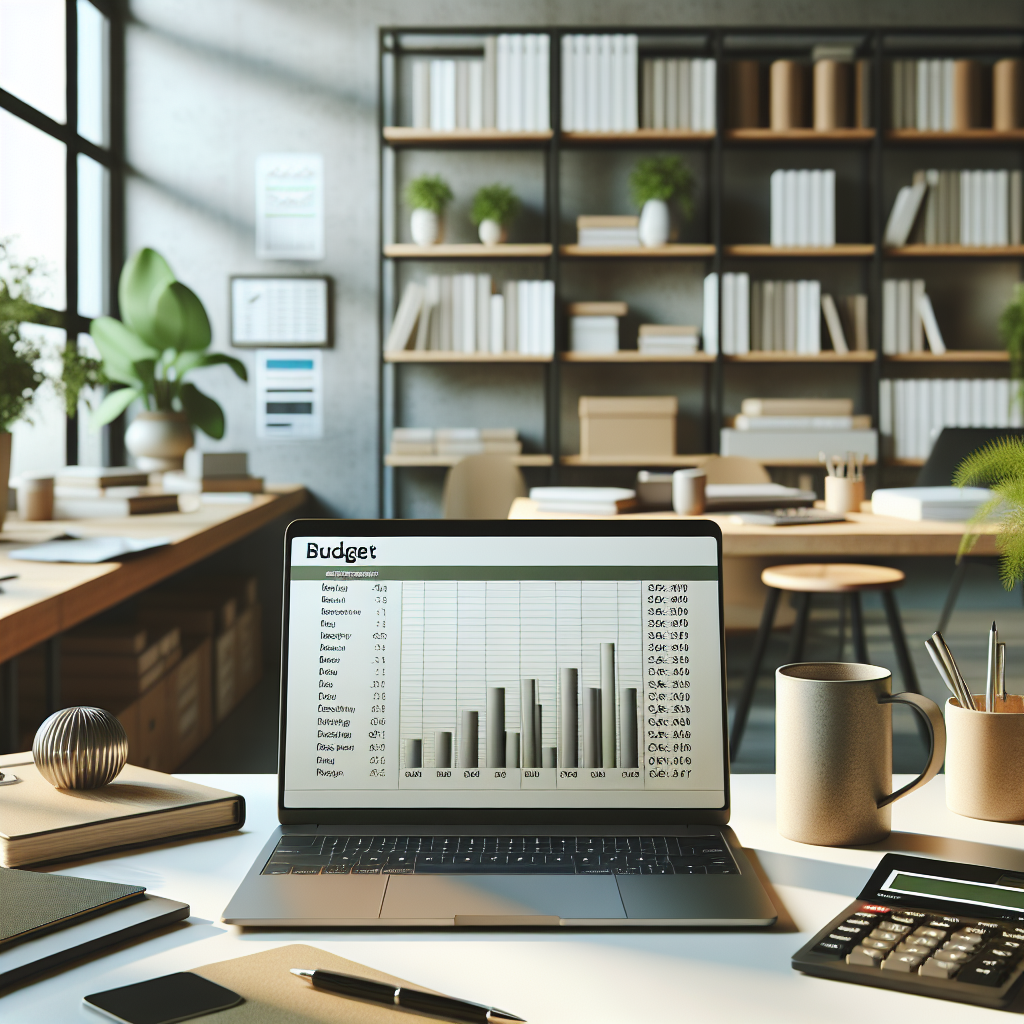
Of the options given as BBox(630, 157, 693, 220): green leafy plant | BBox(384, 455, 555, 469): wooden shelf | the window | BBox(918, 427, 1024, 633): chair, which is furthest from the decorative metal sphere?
BBox(630, 157, 693, 220): green leafy plant

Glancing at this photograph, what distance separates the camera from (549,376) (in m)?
4.56

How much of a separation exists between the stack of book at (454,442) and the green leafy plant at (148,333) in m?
0.78

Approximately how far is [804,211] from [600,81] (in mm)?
969

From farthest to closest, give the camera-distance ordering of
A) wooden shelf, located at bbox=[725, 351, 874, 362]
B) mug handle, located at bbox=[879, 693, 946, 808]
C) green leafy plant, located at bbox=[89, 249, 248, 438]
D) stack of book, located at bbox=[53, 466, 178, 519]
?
1. wooden shelf, located at bbox=[725, 351, 874, 362]
2. green leafy plant, located at bbox=[89, 249, 248, 438]
3. stack of book, located at bbox=[53, 466, 178, 519]
4. mug handle, located at bbox=[879, 693, 946, 808]

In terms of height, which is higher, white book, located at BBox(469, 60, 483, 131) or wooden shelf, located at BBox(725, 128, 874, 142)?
white book, located at BBox(469, 60, 483, 131)

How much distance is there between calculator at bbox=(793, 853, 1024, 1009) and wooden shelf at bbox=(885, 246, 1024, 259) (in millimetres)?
3944

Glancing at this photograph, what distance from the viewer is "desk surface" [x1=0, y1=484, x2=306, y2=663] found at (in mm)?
1621

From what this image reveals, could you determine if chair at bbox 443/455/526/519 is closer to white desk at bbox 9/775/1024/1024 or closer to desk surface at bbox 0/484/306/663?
desk surface at bbox 0/484/306/663

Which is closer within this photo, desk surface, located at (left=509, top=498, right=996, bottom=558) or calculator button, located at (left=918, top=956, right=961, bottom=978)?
calculator button, located at (left=918, top=956, right=961, bottom=978)

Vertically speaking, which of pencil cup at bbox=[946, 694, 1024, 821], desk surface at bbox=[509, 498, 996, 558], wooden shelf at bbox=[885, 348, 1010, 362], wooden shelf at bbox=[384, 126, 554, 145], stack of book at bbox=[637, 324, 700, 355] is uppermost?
wooden shelf at bbox=[384, 126, 554, 145]

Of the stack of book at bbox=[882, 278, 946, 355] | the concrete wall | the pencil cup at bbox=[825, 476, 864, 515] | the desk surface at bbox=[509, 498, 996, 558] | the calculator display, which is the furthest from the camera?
the concrete wall

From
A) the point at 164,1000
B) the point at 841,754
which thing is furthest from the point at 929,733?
the point at 164,1000

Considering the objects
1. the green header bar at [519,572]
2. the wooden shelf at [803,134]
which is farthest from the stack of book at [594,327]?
the green header bar at [519,572]

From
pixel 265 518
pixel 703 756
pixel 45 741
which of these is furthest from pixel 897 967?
pixel 265 518
